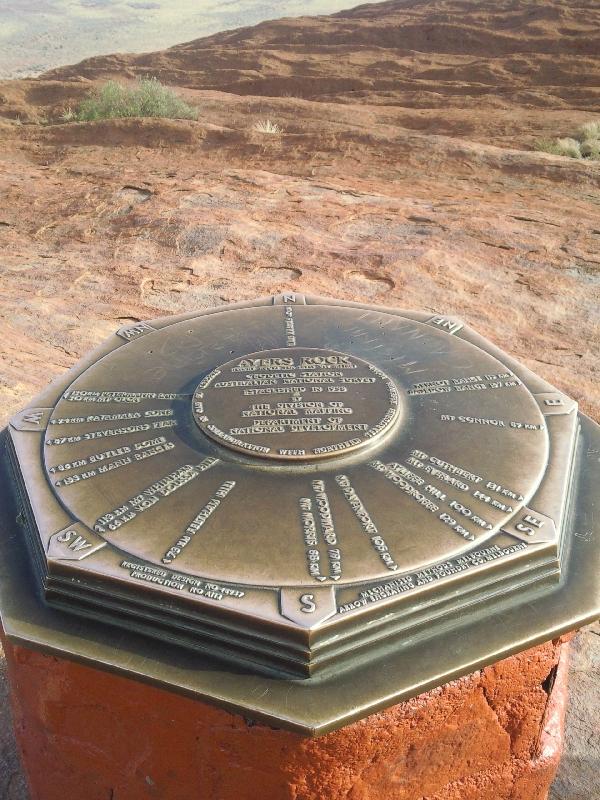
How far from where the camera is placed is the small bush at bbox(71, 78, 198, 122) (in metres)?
10.5

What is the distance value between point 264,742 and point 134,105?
10726mm

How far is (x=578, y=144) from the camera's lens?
9.03 m

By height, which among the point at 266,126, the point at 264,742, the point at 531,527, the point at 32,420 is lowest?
the point at 264,742

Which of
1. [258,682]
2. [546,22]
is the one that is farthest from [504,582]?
[546,22]

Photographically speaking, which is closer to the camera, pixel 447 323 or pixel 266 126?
pixel 447 323

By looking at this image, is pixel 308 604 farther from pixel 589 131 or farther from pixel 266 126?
pixel 589 131

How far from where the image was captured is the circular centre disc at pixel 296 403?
1.77m

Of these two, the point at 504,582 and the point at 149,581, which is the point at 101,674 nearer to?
the point at 149,581

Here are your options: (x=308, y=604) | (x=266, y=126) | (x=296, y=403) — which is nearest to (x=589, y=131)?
(x=266, y=126)

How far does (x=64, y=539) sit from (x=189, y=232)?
366 cm

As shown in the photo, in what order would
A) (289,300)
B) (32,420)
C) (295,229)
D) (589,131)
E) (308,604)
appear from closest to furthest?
(308,604) → (32,420) → (289,300) → (295,229) → (589,131)

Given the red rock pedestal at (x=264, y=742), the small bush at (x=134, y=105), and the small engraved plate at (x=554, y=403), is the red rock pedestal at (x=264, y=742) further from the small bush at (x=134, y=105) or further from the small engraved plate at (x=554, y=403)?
the small bush at (x=134, y=105)

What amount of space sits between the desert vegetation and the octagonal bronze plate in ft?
24.7

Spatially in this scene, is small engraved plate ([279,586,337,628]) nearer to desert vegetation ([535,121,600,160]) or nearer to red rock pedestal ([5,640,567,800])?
red rock pedestal ([5,640,567,800])
